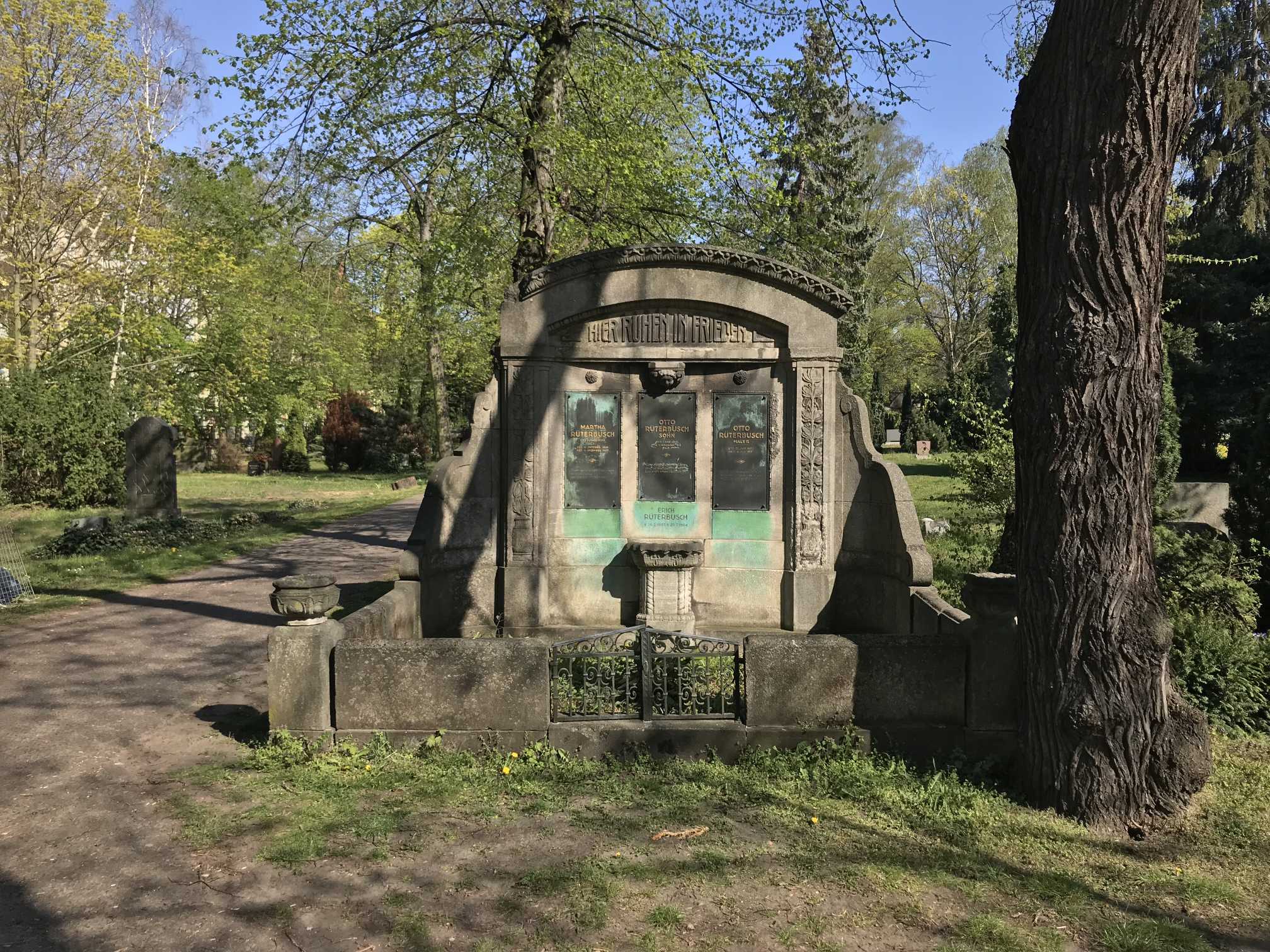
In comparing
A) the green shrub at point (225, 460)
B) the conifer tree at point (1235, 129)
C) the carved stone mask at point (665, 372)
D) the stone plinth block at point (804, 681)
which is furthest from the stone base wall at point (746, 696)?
the green shrub at point (225, 460)

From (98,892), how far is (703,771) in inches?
126

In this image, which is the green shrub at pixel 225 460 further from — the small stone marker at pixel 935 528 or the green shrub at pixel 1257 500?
the green shrub at pixel 1257 500

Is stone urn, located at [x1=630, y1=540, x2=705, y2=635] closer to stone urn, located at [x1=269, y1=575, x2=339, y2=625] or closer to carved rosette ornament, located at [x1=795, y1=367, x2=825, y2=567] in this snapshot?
carved rosette ornament, located at [x1=795, y1=367, x2=825, y2=567]

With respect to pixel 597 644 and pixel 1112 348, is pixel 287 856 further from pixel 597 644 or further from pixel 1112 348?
pixel 1112 348

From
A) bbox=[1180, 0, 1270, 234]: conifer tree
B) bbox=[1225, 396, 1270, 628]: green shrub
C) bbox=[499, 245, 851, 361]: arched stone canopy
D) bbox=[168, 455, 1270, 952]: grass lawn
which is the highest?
bbox=[1180, 0, 1270, 234]: conifer tree

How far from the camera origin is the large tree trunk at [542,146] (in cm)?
1131

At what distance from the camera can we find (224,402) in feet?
101

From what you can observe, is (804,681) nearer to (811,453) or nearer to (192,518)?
(811,453)

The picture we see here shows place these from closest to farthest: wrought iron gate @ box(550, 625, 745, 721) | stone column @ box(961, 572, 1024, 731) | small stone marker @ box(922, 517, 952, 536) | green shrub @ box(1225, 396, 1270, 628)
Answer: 1. stone column @ box(961, 572, 1024, 731)
2. wrought iron gate @ box(550, 625, 745, 721)
3. green shrub @ box(1225, 396, 1270, 628)
4. small stone marker @ box(922, 517, 952, 536)

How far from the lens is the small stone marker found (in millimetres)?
14430

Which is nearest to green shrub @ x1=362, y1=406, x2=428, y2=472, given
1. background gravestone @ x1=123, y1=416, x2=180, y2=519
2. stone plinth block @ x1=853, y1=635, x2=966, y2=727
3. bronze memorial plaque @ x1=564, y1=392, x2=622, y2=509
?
background gravestone @ x1=123, y1=416, x2=180, y2=519

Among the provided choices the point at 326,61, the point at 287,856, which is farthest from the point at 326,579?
the point at 326,61

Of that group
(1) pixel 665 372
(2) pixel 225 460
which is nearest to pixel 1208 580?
(1) pixel 665 372

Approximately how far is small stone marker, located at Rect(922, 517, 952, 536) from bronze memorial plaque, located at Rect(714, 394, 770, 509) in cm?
692
